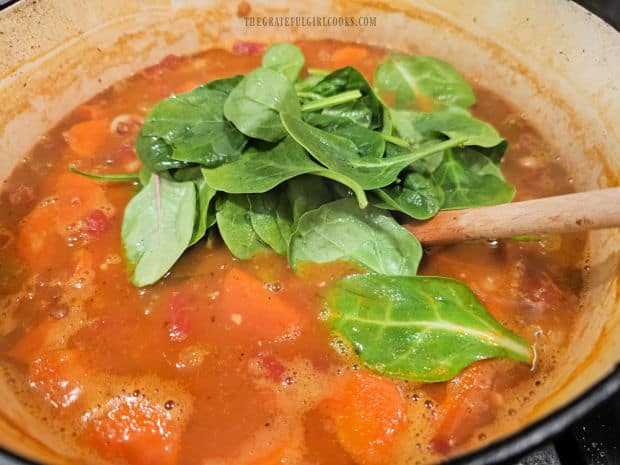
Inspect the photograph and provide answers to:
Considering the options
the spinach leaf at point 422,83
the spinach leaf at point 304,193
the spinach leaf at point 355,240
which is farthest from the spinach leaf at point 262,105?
the spinach leaf at point 422,83

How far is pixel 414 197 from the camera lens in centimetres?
134

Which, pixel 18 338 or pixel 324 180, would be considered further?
pixel 324 180

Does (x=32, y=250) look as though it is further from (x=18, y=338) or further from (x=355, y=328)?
(x=355, y=328)

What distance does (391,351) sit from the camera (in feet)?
3.83

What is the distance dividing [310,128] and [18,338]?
2.74 ft

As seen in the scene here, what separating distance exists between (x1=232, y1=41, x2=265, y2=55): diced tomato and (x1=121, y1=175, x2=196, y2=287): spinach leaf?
0.77 meters

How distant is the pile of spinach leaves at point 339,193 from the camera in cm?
118

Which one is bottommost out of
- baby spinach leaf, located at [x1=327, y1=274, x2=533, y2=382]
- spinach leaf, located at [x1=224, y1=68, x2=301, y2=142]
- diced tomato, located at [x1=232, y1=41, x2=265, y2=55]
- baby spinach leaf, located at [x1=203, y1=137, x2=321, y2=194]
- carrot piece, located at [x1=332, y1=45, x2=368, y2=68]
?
baby spinach leaf, located at [x1=327, y1=274, x2=533, y2=382]

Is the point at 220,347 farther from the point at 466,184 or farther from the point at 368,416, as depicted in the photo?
the point at 466,184

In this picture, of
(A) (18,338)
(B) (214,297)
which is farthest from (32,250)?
(B) (214,297)

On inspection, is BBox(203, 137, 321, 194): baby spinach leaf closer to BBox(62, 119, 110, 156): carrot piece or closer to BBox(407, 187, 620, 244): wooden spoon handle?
BBox(407, 187, 620, 244): wooden spoon handle

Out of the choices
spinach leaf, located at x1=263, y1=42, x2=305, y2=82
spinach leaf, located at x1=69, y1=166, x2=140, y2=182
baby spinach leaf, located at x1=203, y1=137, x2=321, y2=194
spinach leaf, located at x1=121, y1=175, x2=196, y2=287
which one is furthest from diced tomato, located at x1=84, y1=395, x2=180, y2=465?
spinach leaf, located at x1=263, y1=42, x2=305, y2=82

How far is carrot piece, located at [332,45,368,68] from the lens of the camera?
6.43ft

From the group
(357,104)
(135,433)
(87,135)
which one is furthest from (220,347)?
(87,135)
